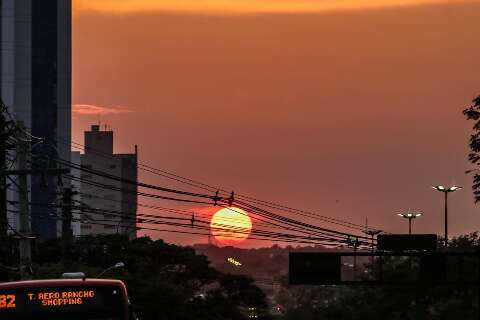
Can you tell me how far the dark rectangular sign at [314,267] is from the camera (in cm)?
6116

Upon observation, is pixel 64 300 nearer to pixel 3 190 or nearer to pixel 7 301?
pixel 7 301

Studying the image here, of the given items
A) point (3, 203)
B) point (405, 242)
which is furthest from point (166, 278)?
point (3, 203)

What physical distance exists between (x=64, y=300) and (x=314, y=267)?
104 ft

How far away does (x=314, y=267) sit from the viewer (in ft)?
204

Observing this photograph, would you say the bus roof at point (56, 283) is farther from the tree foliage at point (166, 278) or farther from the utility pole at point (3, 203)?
the tree foliage at point (166, 278)

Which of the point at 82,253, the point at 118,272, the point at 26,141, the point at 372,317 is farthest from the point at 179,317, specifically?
the point at 26,141

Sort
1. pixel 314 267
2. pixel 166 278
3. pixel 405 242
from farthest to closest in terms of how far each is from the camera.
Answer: pixel 166 278 → pixel 405 242 → pixel 314 267

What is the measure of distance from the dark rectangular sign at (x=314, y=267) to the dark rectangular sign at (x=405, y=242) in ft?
10.7

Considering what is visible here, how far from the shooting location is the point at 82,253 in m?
Answer: 128

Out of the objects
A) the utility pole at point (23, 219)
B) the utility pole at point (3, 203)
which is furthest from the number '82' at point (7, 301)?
the utility pole at point (23, 219)

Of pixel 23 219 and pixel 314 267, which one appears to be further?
pixel 314 267

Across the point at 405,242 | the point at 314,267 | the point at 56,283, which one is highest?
the point at 405,242

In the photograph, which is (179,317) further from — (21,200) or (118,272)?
(21,200)

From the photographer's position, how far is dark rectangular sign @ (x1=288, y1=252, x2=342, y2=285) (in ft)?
201
